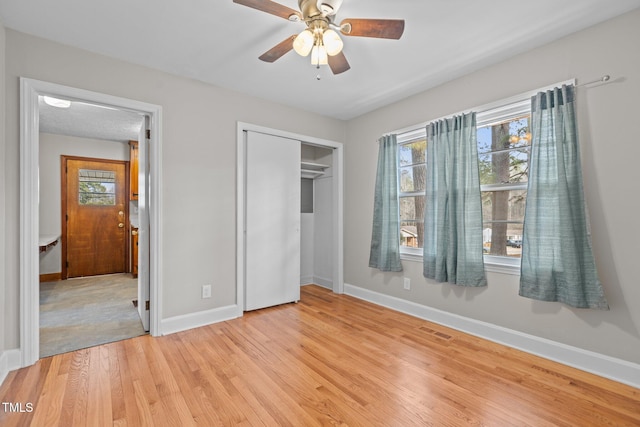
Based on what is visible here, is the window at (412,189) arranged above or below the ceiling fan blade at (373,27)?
below

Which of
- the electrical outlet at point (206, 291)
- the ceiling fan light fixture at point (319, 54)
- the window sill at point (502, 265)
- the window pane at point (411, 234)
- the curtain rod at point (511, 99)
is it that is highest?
the ceiling fan light fixture at point (319, 54)

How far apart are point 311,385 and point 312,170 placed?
3.19 m

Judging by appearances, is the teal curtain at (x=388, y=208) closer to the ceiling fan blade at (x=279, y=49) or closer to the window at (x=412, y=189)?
the window at (x=412, y=189)

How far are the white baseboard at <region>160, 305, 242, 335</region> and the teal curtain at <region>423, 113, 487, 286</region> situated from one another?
7.09ft

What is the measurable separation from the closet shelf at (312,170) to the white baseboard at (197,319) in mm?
2191

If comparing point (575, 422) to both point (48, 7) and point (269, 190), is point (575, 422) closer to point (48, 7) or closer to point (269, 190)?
point (269, 190)

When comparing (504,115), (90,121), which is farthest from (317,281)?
(90,121)

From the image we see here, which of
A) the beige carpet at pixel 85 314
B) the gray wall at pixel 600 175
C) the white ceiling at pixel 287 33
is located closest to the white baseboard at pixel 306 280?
the beige carpet at pixel 85 314

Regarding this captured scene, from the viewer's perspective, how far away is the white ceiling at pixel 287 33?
6.67 feet

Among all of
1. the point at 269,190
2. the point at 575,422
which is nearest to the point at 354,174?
the point at 269,190

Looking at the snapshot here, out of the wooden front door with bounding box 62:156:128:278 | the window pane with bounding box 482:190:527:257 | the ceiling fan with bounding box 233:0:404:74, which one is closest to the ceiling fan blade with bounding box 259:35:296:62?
the ceiling fan with bounding box 233:0:404:74

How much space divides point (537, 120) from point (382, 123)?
5.79ft

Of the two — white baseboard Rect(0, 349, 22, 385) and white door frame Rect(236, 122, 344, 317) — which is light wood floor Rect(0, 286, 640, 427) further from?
white door frame Rect(236, 122, 344, 317)

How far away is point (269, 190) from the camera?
367 centimetres
